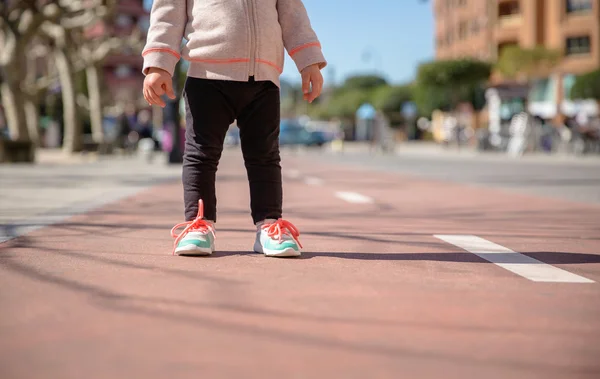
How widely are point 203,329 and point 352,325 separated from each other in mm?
461

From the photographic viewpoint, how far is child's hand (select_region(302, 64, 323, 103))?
479 cm

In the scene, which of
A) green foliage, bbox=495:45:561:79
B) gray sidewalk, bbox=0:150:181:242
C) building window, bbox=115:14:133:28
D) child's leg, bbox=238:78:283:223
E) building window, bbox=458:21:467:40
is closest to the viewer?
child's leg, bbox=238:78:283:223

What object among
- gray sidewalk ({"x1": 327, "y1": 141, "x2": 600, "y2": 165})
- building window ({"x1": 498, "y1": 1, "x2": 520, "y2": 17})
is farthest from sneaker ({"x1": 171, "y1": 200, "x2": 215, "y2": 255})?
building window ({"x1": 498, "y1": 1, "x2": 520, "y2": 17})

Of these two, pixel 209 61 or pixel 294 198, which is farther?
pixel 294 198

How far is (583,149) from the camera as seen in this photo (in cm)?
3056

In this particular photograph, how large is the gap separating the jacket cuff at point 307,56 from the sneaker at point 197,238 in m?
0.92

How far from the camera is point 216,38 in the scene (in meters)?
4.56

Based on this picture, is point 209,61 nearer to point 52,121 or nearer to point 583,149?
point 583,149

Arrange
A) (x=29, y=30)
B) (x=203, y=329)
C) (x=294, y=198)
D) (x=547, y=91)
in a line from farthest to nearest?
1. (x=547, y=91)
2. (x=29, y=30)
3. (x=294, y=198)
4. (x=203, y=329)

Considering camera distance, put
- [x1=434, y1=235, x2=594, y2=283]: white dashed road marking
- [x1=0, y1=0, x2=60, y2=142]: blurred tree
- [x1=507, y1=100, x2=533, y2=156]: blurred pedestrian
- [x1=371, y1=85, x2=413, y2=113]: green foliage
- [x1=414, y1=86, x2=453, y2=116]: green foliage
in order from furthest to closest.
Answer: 1. [x1=371, y1=85, x2=413, y2=113]: green foliage
2. [x1=414, y1=86, x2=453, y2=116]: green foliage
3. [x1=507, y1=100, x2=533, y2=156]: blurred pedestrian
4. [x1=0, y1=0, x2=60, y2=142]: blurred tree
5. [x1=434, y1=235, x2=594, y2=283]: white dashed road marking

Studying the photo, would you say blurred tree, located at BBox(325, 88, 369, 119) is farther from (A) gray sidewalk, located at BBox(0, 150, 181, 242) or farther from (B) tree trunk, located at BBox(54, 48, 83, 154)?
(A) gray sidewalk, located at BBox(0, 150, 181, 242)

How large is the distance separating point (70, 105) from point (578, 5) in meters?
37.8

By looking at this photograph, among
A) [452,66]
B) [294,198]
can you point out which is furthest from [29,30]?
[452,66]

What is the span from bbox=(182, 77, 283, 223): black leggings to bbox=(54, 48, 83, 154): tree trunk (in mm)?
27217
